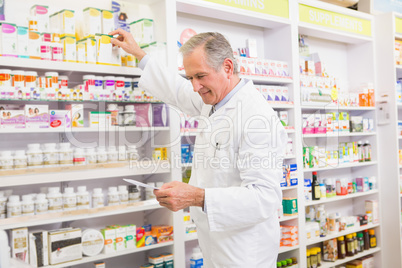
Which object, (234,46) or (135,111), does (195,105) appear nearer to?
(135,111)

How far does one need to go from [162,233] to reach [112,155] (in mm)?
786

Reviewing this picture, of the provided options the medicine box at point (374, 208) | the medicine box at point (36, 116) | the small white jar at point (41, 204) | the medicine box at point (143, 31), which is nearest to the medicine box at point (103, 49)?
the medicine box at point (143, 31)

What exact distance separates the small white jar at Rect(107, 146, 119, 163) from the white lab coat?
81cm

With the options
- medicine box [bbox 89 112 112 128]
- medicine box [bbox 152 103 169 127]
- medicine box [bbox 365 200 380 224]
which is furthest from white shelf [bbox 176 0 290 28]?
medicine box [bbox 365 200 380 224]

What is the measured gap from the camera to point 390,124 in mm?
5324

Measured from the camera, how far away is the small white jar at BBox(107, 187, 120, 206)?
10.7 feet

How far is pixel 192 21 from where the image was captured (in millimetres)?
4191

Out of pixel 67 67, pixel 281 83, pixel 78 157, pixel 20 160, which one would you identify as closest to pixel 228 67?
pixel 67 67

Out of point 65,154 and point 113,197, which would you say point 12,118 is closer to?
point 65,154

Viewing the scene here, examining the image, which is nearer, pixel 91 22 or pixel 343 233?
pixel 91 22

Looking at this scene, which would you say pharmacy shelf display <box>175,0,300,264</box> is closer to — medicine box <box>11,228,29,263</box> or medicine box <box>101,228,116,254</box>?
medicine box <box>101,228,116,254</box>

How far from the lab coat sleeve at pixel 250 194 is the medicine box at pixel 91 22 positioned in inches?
62.9

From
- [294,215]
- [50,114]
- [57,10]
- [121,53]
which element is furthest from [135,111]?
[294,215]

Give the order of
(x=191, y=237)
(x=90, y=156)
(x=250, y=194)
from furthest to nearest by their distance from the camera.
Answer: (x=191, y=237) < (x=90, y=156) < (x=250, y=194)
